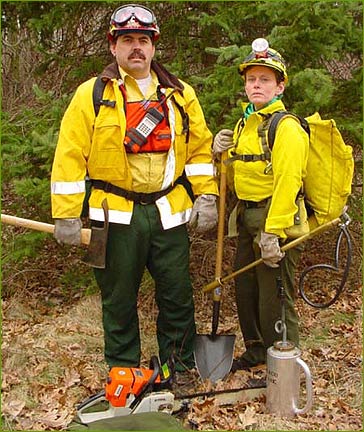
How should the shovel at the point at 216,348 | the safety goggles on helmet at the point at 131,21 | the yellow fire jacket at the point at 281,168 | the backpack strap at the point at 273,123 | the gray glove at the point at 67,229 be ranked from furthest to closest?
the shovel at the point at 216,348 < the gray glove at the point at 67,229 < the safety goggles on helmet at the point at 131,21 < the backpack strap at the point at 273,123 < the yellow fire jacket at the point at 281,168

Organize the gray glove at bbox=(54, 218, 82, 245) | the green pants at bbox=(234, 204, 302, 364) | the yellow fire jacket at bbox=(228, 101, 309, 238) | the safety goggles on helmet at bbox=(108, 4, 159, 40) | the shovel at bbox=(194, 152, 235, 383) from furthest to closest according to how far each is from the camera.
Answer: the shovel at bbox=(194, 152, 235, 383)
the green pants at bbox=(234, 204, 302, 364)
the gray glove at bbox=(54, 218, 82, 245)
the safety goggles on helmet at bbox=(108, 4, 159, 40)
the yellow fire jacket at bbox=(228, 101, 309, 238)

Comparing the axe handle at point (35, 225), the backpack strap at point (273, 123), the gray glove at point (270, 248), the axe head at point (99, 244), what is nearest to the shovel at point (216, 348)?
the gray glove at point (270, 248)

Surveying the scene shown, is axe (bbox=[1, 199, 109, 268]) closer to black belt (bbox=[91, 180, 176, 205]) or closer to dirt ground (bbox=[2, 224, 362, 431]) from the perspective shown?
black belt (bbox=[91, 180, 176, 205])

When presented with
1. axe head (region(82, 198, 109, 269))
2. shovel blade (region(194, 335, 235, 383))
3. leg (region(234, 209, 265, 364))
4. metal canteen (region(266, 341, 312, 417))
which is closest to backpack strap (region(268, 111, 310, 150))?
leg (region(234, 209, 265, 364))

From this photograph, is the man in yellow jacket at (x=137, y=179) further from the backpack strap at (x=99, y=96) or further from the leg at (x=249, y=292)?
the leg at (x=249, y=292)

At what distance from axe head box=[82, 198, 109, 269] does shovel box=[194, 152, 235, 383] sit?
90cm

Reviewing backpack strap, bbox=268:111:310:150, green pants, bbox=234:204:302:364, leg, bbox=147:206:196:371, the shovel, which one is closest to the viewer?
backpack strap, bbox=268:111:310:150

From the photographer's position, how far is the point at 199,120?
4574mm

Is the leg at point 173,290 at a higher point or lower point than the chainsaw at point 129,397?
higher

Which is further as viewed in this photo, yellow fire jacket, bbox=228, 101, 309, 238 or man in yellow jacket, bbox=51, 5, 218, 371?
man in yellow jacket, bbox=51, 5, 218, 371

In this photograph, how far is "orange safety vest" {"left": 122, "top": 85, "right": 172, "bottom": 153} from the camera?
14.0ft

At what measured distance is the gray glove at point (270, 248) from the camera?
4.04 meters

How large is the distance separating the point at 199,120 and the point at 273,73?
68cm

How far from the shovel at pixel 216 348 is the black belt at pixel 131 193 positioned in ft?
1.69
